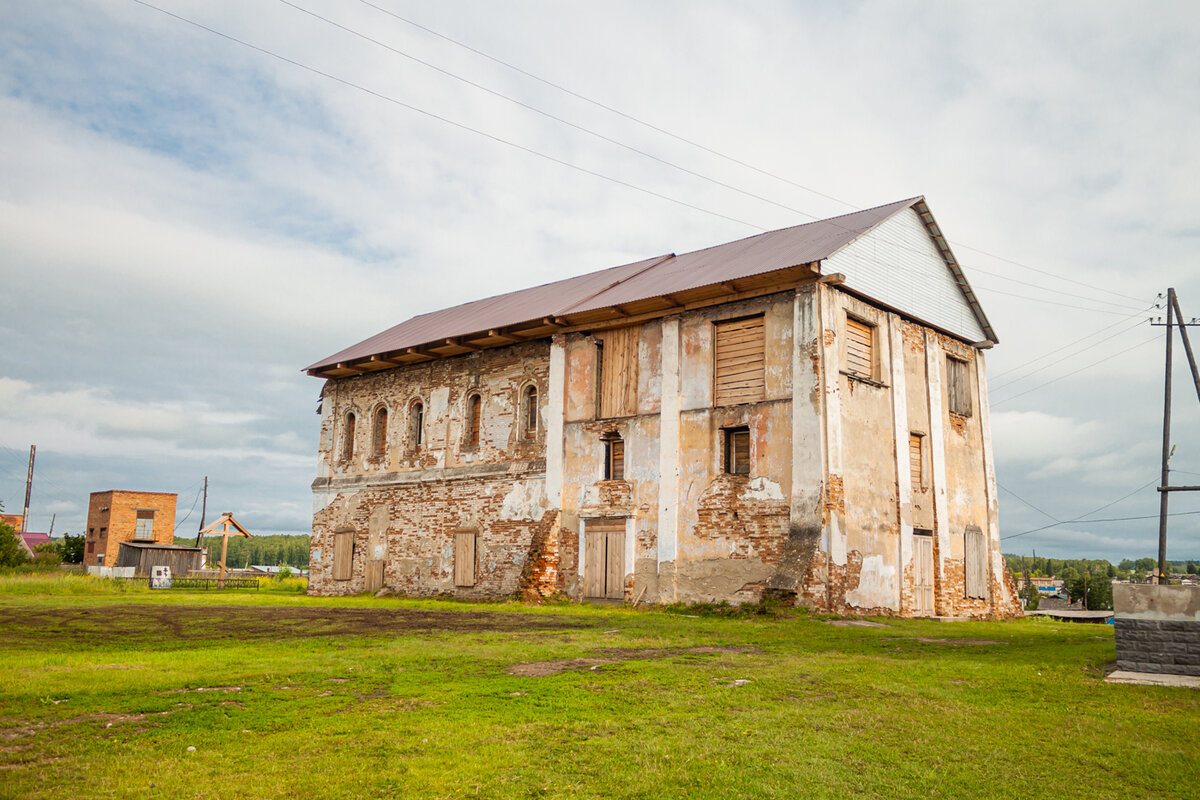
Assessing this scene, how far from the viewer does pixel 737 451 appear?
20.1 meters

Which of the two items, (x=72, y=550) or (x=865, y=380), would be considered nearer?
(x=865, y=380)

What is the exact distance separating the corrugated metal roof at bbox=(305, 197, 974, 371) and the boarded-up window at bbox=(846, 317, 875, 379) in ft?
6.27

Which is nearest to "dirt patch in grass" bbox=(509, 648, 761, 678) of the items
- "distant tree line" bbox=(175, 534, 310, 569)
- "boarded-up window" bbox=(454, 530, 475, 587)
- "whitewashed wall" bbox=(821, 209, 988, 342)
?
"whitewashed wall" bbox=(821, 209, 988, 342)

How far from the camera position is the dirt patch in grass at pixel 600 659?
9.62 metres

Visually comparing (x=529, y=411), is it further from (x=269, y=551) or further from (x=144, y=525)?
(x=269, y=551)

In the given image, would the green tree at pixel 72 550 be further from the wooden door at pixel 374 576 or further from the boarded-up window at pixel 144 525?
the wooden door at pixel 374 576

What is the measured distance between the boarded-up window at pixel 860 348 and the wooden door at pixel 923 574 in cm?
400

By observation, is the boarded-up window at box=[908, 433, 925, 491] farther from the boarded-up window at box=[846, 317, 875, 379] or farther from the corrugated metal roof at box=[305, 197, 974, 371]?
the corrugated metal roof at box=[305, 197, 974, 371]

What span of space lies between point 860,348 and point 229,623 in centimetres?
1400

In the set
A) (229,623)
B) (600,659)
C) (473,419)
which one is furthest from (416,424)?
(600,659)

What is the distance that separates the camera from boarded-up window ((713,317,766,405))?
19.9m

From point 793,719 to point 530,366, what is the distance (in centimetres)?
1788

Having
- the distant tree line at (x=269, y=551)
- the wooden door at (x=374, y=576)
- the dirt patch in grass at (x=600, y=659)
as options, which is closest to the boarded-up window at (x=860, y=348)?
the dirt patch in grass at (x=600, y=659)

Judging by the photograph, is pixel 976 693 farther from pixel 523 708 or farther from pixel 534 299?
pixel 534 299
